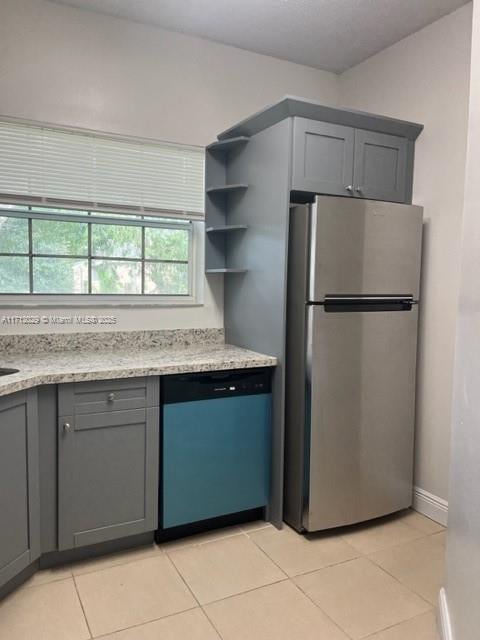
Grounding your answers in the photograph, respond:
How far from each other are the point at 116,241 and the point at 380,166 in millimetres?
1562

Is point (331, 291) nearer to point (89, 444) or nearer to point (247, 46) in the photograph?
point (89, 444)

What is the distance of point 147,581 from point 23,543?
55cm

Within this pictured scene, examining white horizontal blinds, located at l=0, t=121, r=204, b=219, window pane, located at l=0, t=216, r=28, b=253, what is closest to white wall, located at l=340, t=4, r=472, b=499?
white horizontal blinds, located at l=0, t=121, r=204, b=219

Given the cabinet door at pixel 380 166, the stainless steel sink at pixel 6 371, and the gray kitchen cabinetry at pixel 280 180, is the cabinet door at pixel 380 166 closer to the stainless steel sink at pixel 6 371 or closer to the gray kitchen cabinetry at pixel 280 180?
the gray kitchen cabinetry at pixel 280 180

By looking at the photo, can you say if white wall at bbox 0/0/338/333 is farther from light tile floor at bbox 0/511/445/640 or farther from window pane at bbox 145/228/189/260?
light tile floor at bbox 0/511/445/640

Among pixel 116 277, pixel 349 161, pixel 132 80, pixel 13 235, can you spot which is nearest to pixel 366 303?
pixel 349 161

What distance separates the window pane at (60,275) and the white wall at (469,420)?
2036 mm

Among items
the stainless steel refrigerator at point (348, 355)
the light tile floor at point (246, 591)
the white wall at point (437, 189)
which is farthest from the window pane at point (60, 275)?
the white wall at point (437, 189)

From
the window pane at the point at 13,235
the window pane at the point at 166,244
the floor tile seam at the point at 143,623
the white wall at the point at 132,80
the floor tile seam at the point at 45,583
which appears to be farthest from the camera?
the window pane at the point at 166,244

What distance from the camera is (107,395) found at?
2.23m

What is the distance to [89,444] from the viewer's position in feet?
7.25

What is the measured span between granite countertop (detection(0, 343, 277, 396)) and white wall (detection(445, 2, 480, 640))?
3.67ft

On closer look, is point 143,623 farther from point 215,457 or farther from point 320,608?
point 215,457

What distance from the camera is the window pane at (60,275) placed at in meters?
2.72
